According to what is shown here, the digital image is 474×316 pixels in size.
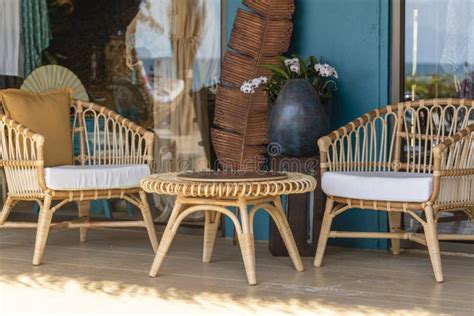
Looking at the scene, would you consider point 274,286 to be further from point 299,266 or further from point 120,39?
point 120,39

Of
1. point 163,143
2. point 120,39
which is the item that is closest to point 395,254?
point 163,143

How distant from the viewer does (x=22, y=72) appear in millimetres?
5617

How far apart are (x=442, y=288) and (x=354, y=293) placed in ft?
1.32

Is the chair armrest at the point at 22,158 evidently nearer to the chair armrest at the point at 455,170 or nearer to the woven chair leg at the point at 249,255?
the woven chair leg at the point at 249,255

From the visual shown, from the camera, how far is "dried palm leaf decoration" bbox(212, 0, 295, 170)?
4.69 meters

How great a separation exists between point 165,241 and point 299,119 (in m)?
0.97

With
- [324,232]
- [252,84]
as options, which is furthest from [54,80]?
[324,232]

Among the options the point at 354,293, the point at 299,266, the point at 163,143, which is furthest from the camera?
the point at 163,143

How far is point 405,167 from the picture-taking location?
4352 mm

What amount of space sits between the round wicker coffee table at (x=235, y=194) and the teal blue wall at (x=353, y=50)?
876mm

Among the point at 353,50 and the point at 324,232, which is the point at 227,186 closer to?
the point at 324,232

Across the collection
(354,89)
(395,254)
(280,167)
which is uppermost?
(354,89)

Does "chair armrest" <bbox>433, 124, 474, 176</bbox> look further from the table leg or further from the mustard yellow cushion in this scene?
the mustard yellow cushion

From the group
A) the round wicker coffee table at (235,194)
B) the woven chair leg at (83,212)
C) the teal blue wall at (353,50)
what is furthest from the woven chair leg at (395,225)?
the woven chair leg at (83,212)
